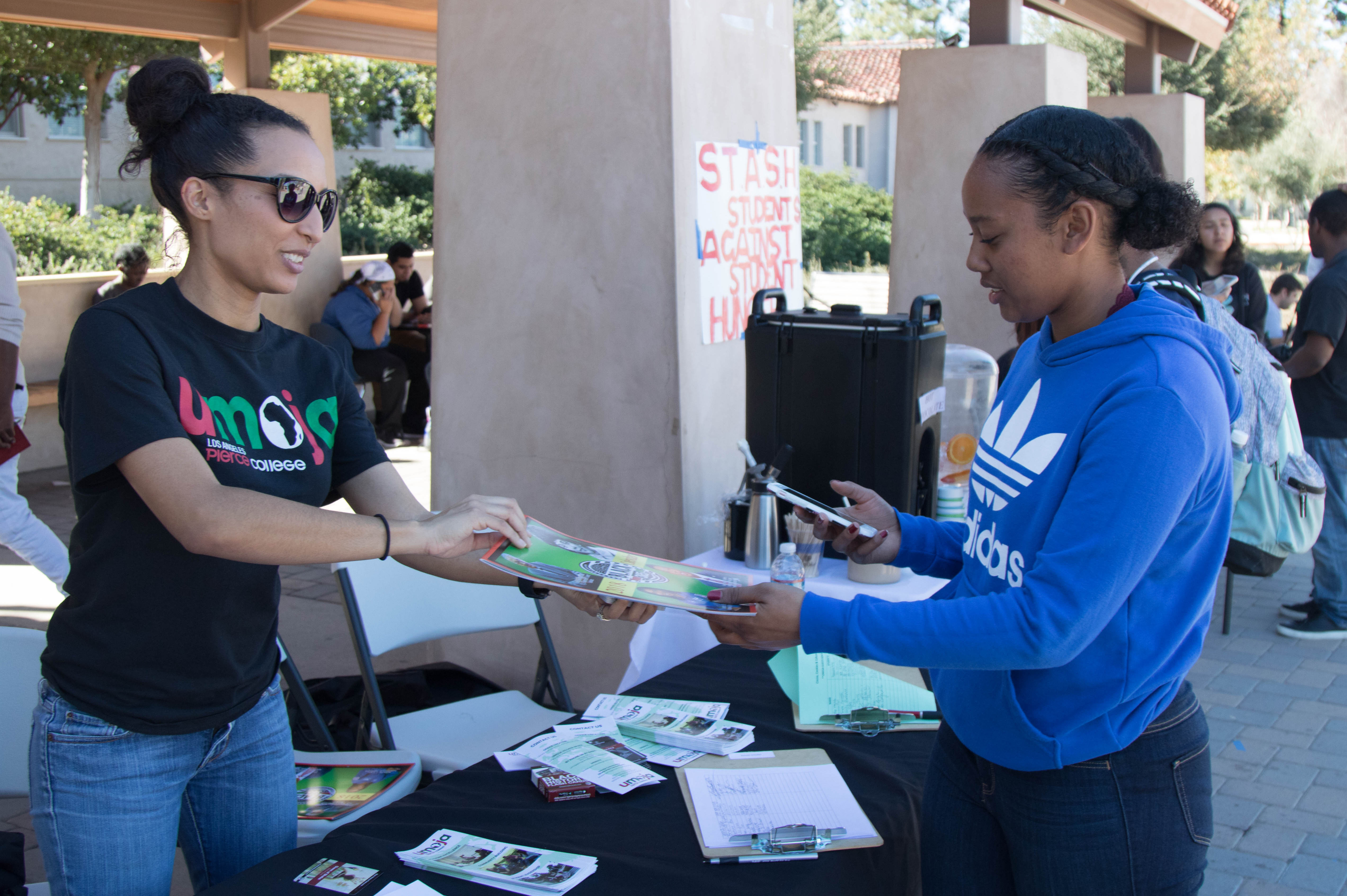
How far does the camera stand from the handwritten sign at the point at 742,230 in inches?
152

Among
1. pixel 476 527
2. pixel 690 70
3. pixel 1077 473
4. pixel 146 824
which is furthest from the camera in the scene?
pixel 690 70

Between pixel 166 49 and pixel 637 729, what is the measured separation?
19.7m

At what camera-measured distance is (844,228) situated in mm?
26094

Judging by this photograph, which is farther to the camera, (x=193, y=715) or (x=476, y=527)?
(x=476, y=527)

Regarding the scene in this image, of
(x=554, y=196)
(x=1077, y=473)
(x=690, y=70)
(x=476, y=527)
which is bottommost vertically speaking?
(x=476, y=527)

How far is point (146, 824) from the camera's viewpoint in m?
1.63

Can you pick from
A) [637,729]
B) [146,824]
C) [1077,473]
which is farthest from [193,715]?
[1077,473]

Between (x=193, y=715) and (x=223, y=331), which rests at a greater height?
(x=223, y=331)

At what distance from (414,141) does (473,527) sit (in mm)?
31527

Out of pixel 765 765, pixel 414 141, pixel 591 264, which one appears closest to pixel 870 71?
pixel 414 141

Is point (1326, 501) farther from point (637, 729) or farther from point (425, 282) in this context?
point (425, 282)

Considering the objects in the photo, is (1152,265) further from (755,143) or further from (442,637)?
(442,637)

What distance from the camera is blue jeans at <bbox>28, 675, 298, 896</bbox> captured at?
1600 mm

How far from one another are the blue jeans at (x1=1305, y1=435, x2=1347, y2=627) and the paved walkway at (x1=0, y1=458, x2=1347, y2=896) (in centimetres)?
22
